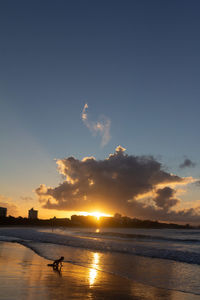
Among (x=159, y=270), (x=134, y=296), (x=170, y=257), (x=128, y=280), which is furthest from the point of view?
(x=170, y=257)

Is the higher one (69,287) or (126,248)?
(69,287)

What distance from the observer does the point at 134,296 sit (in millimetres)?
11555

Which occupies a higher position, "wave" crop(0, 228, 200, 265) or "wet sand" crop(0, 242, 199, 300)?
"wet sand" crop(0, 242, 199, 300)

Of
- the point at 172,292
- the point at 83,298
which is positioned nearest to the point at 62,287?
the point at 83,298

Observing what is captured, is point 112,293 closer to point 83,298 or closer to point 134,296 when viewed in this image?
point 134,296

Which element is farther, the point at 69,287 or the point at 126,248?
the point at 126,248

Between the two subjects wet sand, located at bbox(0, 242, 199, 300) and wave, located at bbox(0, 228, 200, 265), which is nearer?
wet sand, located at bbox(0, 242, 199, 300)

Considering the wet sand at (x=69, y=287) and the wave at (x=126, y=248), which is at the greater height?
the wet sand at (x=69, y=287)

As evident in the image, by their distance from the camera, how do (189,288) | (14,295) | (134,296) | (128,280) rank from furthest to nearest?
1. (128,280)
2. (189,288)
3. (134,296)
4. (14,295)

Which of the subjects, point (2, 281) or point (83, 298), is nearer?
point (83, 298)

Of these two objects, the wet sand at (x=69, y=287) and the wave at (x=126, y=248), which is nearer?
the wet sand at (x=69, y=287)

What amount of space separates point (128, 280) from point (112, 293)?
3.91 meters

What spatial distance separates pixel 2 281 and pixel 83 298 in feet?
13.8

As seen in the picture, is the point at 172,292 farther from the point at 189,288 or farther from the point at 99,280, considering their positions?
the point at 99,280
